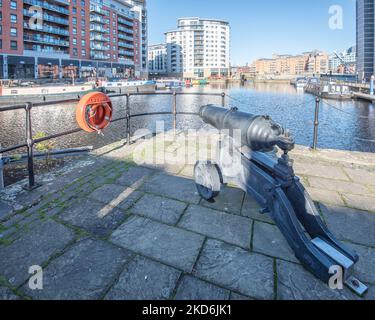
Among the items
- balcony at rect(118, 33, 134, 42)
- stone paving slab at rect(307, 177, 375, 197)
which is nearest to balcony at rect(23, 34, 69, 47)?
balcony at rect(118, 33, 134, 42)

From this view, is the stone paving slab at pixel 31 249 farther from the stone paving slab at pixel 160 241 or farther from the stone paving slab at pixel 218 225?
the stone paving slab at pixel 218 225

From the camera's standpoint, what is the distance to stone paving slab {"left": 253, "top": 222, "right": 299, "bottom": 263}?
7.04 ft

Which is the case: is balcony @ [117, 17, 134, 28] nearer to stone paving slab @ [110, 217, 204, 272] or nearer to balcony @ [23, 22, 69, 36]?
balcony @ [23, 22, 69, 36]

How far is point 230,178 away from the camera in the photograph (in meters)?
2.81

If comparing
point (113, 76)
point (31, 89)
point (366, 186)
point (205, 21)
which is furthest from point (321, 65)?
point (366, 186)

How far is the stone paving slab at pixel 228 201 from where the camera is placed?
9.52 ft

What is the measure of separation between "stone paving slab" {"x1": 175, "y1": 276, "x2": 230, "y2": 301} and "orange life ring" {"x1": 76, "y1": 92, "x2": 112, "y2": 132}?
289 centimetres

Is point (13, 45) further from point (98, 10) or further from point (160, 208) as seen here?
point (160, 208)

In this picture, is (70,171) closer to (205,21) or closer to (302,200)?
(302,200)

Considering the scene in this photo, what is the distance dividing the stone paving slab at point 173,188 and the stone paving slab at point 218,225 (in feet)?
0.94

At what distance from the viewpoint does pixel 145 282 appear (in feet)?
6.07

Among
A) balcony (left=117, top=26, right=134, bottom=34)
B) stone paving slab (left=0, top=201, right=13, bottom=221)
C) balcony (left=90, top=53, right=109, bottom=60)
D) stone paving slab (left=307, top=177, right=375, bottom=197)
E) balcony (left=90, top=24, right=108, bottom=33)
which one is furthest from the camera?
balcony (left=117, top=26, right=134, bottom=34)

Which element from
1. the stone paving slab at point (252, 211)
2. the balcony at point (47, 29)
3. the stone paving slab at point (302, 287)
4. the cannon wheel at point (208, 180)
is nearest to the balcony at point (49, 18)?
the balcony at point (47, 29)

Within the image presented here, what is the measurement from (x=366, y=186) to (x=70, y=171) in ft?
13.4
